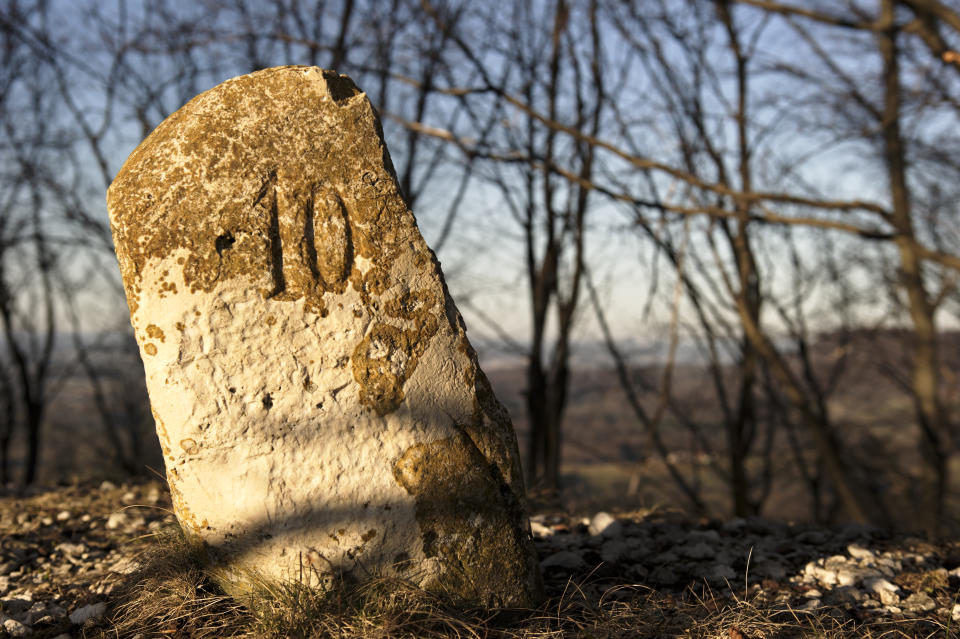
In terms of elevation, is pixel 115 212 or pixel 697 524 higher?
pixel 115 212

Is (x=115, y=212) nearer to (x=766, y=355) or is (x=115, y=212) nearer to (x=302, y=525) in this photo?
(x=302, y=525)

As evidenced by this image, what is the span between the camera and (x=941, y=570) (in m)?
2.81

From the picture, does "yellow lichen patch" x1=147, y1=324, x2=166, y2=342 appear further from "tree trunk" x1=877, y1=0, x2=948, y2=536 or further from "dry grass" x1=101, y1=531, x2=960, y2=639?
"tree trunk" x1=877, y1=0, x2=948, y2=536

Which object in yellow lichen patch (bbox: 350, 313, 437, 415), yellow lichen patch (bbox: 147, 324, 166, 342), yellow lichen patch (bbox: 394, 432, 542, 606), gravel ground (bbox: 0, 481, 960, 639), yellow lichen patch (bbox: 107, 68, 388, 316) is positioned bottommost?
gravel ground (bbox: 0, 481, 960, 639)

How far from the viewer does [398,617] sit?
6.38 feet

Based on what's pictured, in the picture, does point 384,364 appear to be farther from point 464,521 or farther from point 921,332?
point 921,332

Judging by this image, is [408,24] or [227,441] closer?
[227,441]

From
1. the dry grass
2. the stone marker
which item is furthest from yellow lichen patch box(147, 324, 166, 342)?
the dry grass

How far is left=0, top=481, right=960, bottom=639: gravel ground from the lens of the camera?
2381mm

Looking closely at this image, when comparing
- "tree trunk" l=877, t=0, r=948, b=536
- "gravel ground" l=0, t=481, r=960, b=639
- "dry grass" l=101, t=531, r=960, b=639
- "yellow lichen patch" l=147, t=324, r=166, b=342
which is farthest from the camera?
"tree trunk" l=877, t=0, r=948, b=536

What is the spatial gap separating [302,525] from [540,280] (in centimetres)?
487

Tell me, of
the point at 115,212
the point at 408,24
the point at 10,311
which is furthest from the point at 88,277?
the point at 115,212

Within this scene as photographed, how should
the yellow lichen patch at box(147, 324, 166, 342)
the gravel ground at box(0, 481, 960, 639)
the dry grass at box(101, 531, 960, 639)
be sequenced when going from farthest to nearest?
the gravel ground at box(0, 481, 960, 639), the yellow lichen patch at box(147, 324, 166, 342), the dry grass at box(101, 531, 960, 639)

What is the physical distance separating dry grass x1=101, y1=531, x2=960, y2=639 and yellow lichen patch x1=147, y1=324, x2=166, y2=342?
0.77 m
